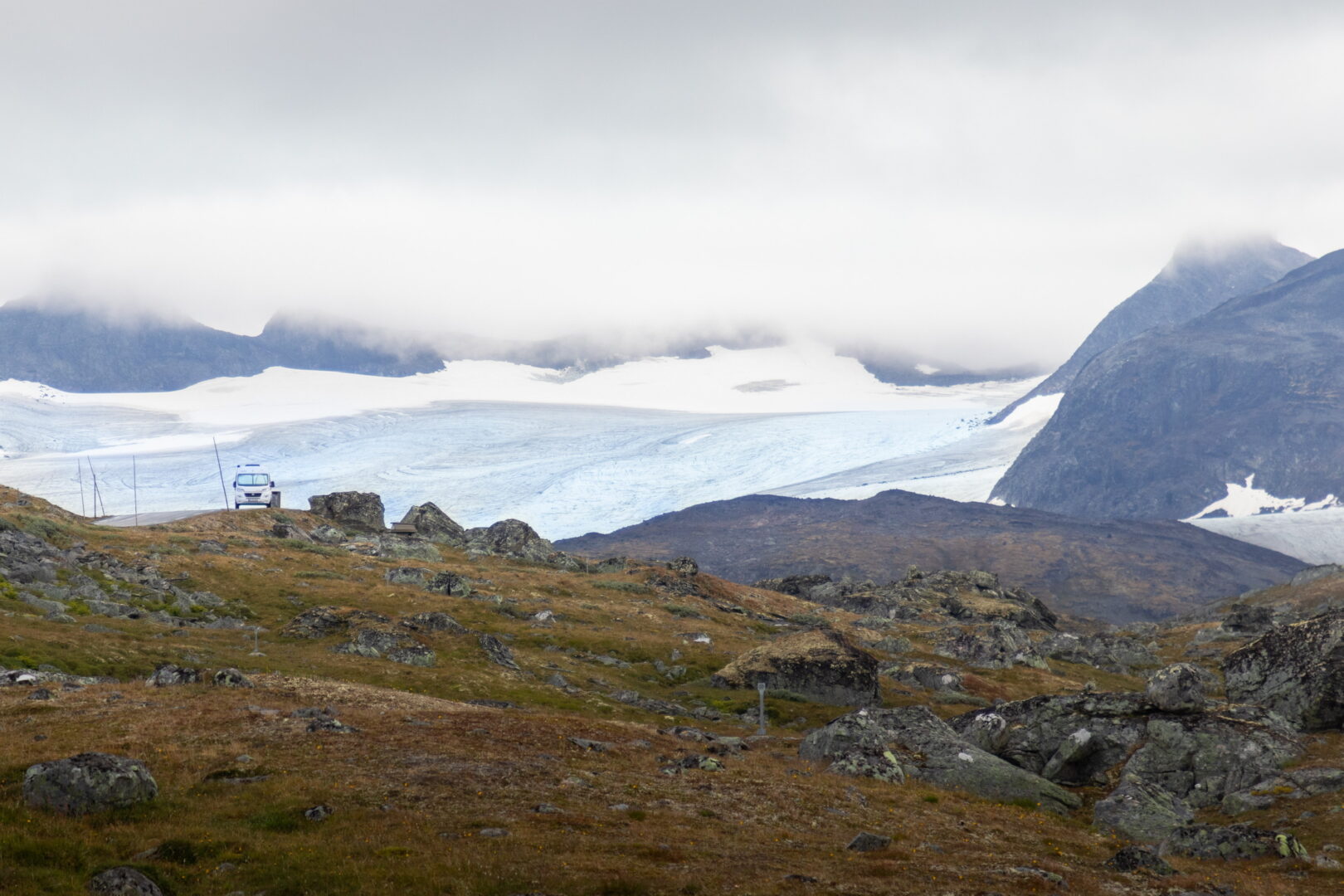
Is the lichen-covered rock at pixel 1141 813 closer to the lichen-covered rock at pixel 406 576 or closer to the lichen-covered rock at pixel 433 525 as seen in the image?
the lichen-covered rock at pixel 406 576

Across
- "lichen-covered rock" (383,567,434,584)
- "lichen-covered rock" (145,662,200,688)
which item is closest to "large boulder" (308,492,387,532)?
"lichen-covered rock" (383,567,434,584)

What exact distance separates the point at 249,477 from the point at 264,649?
298 feet

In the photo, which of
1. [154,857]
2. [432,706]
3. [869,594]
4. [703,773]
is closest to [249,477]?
[869,594]

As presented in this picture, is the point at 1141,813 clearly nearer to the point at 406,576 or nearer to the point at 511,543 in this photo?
the point at 406,576

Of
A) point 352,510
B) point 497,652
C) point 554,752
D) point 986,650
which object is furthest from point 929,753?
point 352,510

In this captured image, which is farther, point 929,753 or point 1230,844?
point 929,753

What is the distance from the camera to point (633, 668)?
7150cm

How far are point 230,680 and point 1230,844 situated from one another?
38.0 meters

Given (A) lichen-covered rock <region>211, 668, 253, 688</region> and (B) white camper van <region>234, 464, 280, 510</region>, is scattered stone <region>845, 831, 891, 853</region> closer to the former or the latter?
(A) lichen-covered rock <region>211, 668, 253, 688</region>

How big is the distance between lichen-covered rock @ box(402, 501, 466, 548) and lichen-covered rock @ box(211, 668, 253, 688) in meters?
86.8

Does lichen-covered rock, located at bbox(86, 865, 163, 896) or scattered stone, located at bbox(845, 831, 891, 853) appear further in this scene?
scattered stone, located at bbox(845, 831, 891, 853)

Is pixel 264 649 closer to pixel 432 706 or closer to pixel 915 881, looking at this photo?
pixel 432 706

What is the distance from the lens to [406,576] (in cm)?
8944

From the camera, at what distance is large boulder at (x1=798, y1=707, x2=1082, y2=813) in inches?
1566
